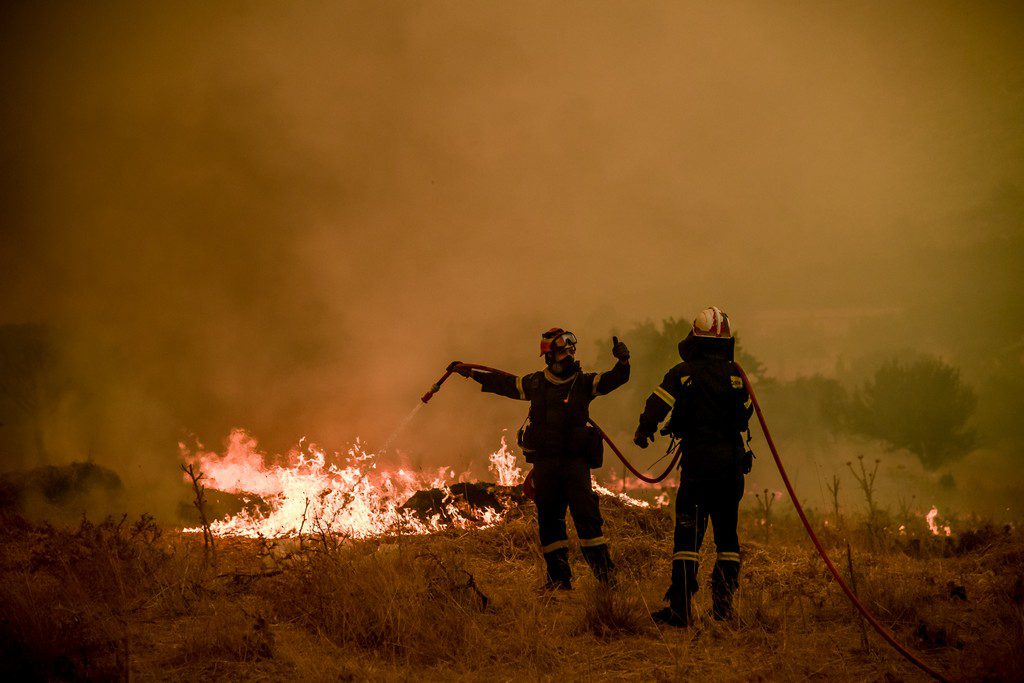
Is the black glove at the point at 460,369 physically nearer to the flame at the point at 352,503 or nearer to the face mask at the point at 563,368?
the face mask at the point at 563,368

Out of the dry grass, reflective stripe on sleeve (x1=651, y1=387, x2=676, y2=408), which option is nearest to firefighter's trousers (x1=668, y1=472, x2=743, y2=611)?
the dry grass

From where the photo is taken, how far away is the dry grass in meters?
4.52

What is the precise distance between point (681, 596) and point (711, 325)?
2336 mm

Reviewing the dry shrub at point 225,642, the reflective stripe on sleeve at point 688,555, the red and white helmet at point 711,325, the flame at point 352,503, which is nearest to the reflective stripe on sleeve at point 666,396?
the red and white helmet at point 711,325

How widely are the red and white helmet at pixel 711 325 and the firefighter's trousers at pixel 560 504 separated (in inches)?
73.4

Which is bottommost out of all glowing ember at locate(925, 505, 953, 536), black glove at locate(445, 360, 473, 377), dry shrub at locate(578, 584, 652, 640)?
glowing ember at locate(925, 505, 953, 536)

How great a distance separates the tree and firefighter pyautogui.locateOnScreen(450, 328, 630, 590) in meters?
33.8

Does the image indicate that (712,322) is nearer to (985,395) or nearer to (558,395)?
(558,395)

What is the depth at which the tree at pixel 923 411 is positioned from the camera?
33.1 m

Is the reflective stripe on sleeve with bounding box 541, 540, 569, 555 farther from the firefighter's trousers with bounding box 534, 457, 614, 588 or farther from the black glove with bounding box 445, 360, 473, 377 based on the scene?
the black glove with bounding box 445, 360, 473, 377

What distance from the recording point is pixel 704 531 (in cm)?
549

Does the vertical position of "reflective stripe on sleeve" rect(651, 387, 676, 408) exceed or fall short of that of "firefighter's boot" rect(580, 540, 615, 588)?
it exceeds it

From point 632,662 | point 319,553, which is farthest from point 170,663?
point 632,662

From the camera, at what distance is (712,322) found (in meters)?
5.75
